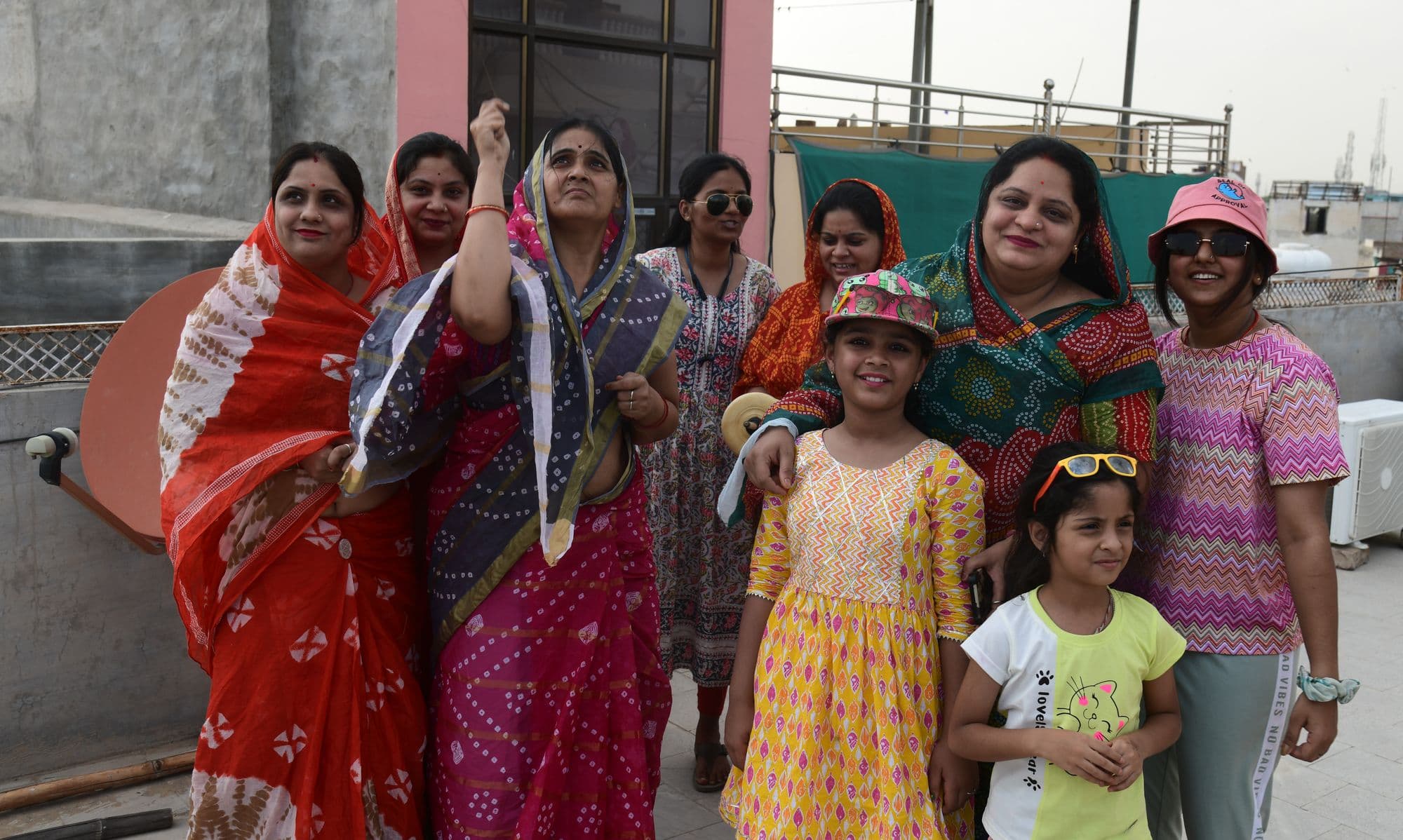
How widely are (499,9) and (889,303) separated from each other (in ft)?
14.0

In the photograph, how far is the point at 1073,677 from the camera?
2086mm

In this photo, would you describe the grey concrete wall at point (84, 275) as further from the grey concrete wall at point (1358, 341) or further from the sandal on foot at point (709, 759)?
the grey concrete wall at point (1358, 341)

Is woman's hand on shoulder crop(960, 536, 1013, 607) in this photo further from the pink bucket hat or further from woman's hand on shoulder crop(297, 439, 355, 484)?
woman's hand on shoulder crop(297, 439, 355, 484)

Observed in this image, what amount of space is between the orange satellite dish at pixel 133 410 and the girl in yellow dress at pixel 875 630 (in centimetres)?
203

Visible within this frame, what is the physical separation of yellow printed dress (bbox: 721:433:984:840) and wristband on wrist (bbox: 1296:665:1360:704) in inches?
25.8

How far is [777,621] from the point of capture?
2.35 m

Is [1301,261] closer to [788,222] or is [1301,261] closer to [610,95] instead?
[788,222]

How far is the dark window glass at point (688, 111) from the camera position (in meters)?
6.49

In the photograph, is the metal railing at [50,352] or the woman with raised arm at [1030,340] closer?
the woman with raised arm at [1030,340]

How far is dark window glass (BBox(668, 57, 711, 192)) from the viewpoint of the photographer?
6.49 meters

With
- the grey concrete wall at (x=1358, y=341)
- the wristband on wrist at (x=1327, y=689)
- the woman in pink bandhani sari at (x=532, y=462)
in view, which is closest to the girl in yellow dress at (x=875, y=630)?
the woman in pink bandhani sari at (x=532, y=462)

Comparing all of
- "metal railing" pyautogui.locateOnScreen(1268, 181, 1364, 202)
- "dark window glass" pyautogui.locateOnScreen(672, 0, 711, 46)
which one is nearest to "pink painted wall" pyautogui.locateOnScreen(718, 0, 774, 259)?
"dark window glass" pyautogui.locateOnScreen(672, 0, 711, 46)

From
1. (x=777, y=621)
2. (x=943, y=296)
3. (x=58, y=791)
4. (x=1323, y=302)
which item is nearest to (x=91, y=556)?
(x=58, y=791)

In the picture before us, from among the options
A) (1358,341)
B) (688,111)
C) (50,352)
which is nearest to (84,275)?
(50,352)
